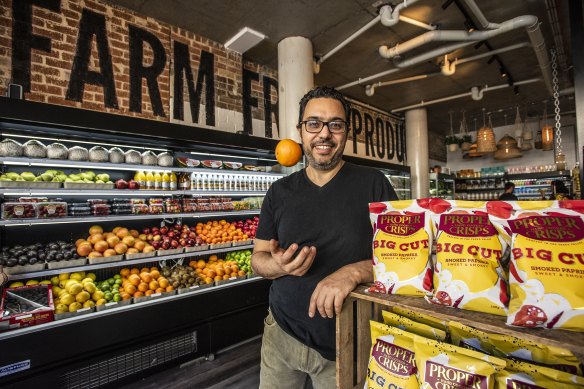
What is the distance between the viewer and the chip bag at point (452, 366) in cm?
82

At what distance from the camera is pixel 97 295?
9.66 feet

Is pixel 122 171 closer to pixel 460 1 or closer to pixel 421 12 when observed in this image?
pixel 421 12

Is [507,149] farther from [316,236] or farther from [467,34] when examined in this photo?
[316,236]

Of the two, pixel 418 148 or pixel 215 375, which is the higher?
pixel 418 148

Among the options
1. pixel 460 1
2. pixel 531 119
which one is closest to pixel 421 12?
pixel 460 1

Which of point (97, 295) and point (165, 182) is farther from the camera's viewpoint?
point (165, 182)

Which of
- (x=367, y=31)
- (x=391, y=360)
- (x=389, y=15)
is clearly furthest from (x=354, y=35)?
(x=391, y=360)

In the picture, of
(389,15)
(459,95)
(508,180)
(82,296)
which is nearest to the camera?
(82,296)

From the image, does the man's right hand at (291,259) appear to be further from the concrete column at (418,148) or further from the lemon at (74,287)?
the concrete column at (418,148)

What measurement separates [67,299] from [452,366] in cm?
310

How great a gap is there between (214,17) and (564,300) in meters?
4.65

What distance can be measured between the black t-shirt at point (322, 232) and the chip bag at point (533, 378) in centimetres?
60

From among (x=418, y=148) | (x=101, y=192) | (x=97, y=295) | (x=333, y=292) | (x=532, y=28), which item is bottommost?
(x=97, y=295)

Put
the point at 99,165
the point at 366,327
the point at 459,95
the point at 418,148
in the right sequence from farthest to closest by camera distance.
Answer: the point at 418,148
the point at 459,95
the point at 99,165
the point at 366,327
